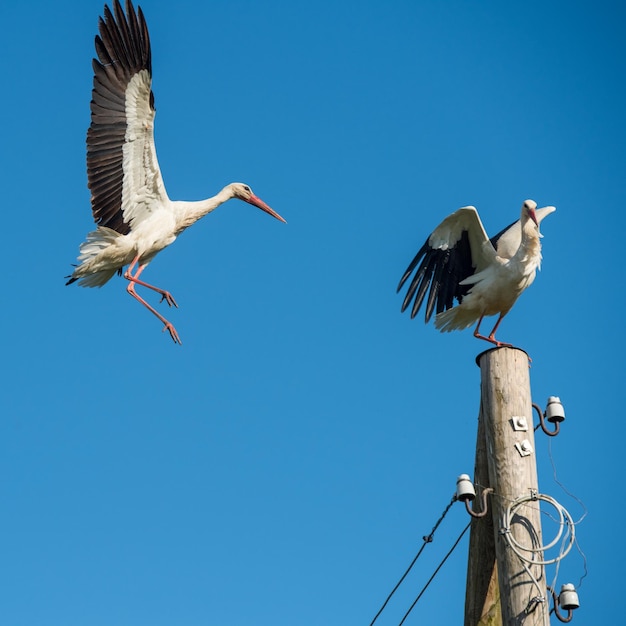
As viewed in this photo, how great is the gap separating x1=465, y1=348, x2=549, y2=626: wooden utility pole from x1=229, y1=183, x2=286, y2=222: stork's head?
6.56m

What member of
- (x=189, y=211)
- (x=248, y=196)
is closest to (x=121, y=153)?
(x=189, y=211)

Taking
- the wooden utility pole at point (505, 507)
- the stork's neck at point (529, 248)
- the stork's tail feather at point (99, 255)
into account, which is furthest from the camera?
the stork's tail feather at point (99, 255)

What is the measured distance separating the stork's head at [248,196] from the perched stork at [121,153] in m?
1.43

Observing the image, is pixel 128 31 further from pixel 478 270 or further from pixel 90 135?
pixel 478 270

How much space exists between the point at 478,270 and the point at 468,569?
4.35 metres

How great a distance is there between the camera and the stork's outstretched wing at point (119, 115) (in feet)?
33.3

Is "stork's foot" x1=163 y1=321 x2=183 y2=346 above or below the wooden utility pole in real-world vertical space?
above

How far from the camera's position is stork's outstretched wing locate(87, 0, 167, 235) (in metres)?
10.2

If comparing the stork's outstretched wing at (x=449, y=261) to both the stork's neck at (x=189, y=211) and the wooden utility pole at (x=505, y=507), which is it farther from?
the wooden utility pole at (x=505, y=507)

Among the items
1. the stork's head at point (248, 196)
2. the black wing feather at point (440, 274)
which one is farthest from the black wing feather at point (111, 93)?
the black wing feather at point (440, 274)

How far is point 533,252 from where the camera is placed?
28.5 feet

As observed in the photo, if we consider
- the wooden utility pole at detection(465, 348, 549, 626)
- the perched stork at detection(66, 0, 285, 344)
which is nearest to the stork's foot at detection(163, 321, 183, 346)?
the perched stork at detection(66, 0, 285, 344)

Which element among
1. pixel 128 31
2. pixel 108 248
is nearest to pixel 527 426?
pixel 108 248

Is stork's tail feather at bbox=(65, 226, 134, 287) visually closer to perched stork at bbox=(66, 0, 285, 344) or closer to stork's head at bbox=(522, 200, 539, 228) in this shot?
perched stork at bbox=(66, 0, 285, 344)
